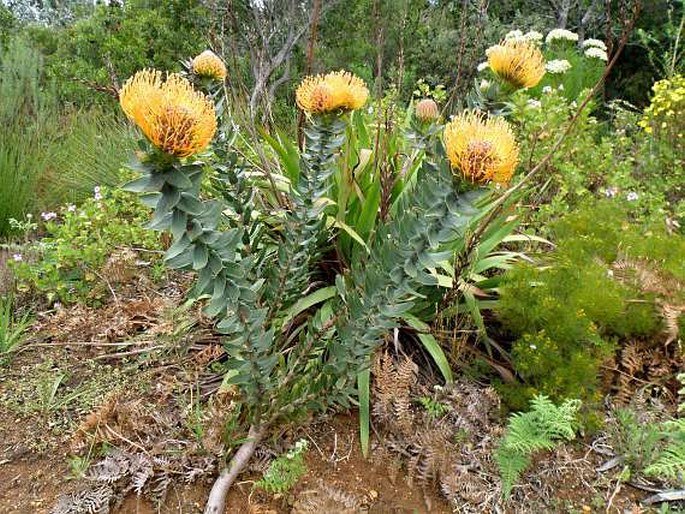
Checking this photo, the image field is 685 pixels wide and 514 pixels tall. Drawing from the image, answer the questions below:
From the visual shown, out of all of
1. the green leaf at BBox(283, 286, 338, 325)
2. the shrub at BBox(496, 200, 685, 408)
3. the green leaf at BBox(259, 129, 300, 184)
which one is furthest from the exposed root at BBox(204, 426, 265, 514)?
the green leaf at BBox(259, 129, 300, 184)

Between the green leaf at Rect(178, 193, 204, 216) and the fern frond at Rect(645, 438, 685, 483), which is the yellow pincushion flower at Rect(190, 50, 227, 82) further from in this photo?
the fern frond at Rect(645, 438, 685, 483)

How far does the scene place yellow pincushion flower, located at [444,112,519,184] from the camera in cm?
116

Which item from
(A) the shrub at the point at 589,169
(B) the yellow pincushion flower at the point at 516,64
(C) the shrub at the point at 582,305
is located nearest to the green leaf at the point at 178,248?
(B) the yellow pincushion flower at the point at 516,64

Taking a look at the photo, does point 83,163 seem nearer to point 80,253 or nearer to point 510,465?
point 80,253

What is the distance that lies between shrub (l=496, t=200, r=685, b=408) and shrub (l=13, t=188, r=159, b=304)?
170 cm

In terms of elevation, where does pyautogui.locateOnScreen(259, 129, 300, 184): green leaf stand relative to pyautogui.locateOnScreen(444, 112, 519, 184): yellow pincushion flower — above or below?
below

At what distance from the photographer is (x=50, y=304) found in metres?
2.73

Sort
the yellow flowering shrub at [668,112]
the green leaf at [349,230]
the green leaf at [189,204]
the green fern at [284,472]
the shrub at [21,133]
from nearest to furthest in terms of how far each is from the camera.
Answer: the green leaf at [189,204]
the green fern at [284,472]
the green leaf at [349,230]
the shrub at [21,133]
the yellow flowering shrub at [668,112]

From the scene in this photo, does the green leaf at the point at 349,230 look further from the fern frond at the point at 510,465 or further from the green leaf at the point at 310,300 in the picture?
the fern frond at the point at 510,465

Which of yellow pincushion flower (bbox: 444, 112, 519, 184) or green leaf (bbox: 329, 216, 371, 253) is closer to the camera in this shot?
yellow pincushion flower (bbox: 444, 112, 519, 184)

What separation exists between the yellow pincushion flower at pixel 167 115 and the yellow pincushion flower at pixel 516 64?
0.92 meters

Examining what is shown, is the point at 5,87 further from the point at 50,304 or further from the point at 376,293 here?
the point at 376,293

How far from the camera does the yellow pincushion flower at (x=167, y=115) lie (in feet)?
3.33

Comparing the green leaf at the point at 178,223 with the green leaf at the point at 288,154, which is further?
the green leaf at the point at 288,154
